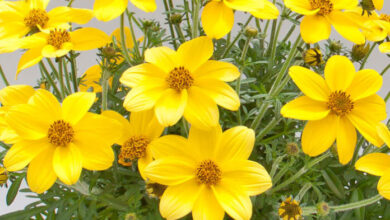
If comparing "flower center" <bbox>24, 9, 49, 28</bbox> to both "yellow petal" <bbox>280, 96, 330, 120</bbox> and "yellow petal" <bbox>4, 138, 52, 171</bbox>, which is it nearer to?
"yellow petal" <bbox>4, 138, 52, 171</bbox>

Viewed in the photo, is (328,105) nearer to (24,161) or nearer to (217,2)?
(217,2)

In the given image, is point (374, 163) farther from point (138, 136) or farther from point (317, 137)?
point (138, 136)

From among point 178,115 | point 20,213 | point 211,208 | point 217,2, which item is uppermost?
point 217,2

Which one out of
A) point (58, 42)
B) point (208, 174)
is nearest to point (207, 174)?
point (208, 174)

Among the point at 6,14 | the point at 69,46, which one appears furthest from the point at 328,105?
the point at 6,14

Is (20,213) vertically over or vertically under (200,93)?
under

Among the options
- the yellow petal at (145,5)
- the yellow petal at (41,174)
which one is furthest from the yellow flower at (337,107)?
the yellow petal at (41,174)

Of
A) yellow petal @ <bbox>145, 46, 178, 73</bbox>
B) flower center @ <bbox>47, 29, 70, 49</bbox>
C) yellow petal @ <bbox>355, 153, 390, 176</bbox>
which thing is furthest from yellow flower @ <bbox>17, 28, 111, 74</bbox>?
yellow petal @ <bbox>355, 153, 390, 176</bbox>
